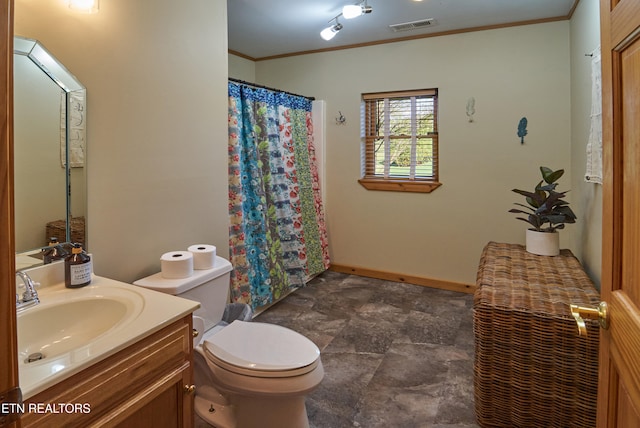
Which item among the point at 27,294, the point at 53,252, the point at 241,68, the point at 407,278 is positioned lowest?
the point at 407,278

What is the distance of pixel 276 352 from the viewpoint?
166cm

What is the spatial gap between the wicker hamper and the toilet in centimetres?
79

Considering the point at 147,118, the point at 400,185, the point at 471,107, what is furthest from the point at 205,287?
the point at 471,107

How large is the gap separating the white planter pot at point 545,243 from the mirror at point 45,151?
8.32 feet

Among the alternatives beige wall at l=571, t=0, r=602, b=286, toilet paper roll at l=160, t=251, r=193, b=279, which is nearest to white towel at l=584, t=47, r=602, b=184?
beige wall at l=571, t=0, r=602, b=286

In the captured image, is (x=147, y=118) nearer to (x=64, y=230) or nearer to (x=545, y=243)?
(x=64, y=230)

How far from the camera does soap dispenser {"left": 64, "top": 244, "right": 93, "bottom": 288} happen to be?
4.76 ft

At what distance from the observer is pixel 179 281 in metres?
A: 1.76

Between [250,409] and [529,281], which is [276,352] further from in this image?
[529,281]

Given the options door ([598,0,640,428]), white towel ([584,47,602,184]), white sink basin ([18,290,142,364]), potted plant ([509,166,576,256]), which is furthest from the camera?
potted plant ([509,166,576,256])

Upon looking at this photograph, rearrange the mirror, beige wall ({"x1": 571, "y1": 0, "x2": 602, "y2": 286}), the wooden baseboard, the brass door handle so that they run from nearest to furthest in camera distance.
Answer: the brass door handle → the mirror → beige wall ({"x1": 571, "y1": 0, "x2": 602, "y2": 286}) → the wooden baseboard

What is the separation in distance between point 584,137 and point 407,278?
1.89 m

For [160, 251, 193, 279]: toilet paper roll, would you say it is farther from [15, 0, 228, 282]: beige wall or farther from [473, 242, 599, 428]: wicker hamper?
[473, 242, 599, 428]: wicker hamper

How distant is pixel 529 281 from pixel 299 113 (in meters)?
2.46
